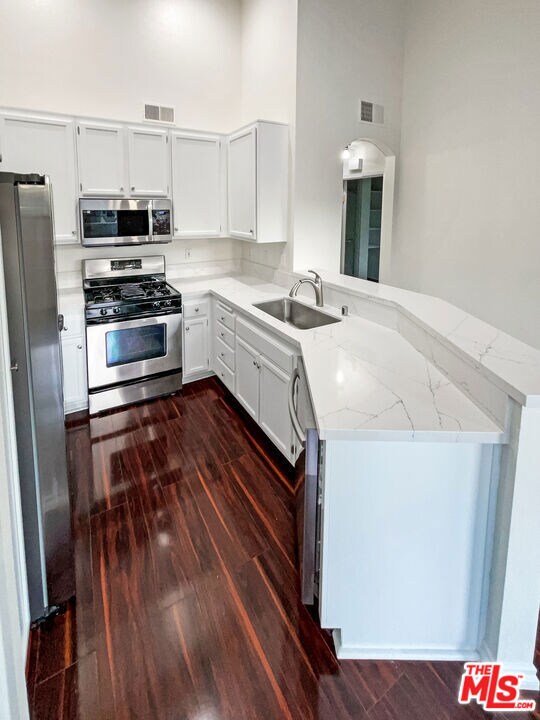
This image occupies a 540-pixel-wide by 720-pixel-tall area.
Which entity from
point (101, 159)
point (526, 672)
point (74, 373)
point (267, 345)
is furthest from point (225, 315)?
point (526, 672)

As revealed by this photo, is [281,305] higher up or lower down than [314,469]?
higher up

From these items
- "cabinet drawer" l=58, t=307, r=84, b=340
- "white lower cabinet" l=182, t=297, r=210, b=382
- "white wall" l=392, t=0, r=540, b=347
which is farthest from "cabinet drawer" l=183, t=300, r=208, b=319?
"white wall" l=392, t=0, r=540, b=347

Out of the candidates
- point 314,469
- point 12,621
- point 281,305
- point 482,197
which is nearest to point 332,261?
point 281,305

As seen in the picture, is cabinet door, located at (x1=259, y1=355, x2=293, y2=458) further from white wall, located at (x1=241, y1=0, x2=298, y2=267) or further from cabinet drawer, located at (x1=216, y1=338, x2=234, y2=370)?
white wall, located at (x1=241, y1=0, x2=298, y2=267)

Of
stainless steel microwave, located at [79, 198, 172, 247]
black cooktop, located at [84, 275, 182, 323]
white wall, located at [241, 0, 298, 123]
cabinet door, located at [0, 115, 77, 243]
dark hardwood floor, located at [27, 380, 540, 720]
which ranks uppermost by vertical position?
white wall, located at [241, 0, 298, 123]

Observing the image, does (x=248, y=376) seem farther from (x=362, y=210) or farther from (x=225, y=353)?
(x=362, y=210)

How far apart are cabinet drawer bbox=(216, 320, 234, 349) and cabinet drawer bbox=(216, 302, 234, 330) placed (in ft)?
0.14

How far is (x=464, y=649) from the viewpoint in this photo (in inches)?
69.7

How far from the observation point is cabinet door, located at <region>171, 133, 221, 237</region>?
4.26 m

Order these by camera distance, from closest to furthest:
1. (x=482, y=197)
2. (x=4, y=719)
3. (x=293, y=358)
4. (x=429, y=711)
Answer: (x=4, y=719)
(x=429, y=711)
(x=293, y=358)
(x=482, y=197)

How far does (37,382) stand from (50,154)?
2690mm

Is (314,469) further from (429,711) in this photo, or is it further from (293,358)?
(293,358)

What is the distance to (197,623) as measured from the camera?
1910mm

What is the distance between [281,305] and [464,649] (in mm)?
2703
